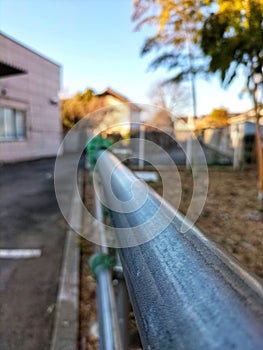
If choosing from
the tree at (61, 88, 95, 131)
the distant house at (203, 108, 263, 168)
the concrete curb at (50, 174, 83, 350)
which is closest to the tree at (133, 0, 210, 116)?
the distant house at (203, 108, 263, 168)

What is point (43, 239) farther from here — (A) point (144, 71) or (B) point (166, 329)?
(A) point (144, 71)

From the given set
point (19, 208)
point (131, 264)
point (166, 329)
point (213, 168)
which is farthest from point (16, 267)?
point (213, 168)

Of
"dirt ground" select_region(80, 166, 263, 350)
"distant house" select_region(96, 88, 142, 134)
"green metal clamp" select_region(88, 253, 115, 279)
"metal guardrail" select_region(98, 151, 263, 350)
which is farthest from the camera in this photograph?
"distant house" select_region(96, 88, 142, 134)

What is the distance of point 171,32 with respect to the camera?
764 cm

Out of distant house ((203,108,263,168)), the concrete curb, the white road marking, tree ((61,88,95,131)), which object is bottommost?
the concrete curb

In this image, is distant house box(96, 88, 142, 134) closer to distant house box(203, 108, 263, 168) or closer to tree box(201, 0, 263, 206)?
tree box(201, 0, 263, 206)

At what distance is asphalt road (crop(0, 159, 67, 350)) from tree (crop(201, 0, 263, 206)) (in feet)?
11.5

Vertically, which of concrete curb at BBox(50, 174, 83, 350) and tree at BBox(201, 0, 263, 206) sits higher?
tree at BBox(201, 0, 263, 206)

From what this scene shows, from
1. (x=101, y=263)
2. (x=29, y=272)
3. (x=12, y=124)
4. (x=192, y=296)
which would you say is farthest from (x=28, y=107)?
(x=192, y=296)

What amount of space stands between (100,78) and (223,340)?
6466mm

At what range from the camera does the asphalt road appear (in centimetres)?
179

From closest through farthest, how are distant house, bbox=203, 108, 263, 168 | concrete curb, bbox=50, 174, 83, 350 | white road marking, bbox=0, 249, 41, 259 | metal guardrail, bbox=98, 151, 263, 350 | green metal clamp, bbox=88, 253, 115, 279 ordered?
metal guardrail, bbox=98, 151, 263, 350, green metal clamp, bbox=88, 253, 115, 279, concrete curb, bbox=50, 174, 83, 350, white road marking, bbox=0, 249, 41, 259, distant house, bbox=203, 108, 263, 168

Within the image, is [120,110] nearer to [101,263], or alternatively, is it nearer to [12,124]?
[101,263]

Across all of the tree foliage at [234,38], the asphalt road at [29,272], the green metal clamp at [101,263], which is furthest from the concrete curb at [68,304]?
the tree foliage at [234,38]
